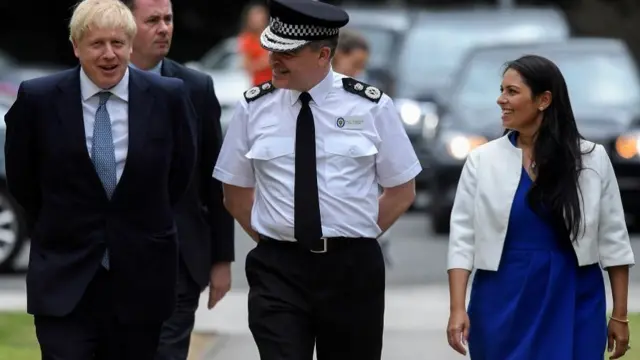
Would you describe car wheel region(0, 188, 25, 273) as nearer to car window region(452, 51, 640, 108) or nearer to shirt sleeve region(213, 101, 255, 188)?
car window region(452, 51, 640, 108)

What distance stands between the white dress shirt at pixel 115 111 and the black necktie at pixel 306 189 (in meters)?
0.58

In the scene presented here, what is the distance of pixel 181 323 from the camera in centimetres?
675

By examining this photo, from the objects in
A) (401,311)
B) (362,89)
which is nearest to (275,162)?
(362,89)

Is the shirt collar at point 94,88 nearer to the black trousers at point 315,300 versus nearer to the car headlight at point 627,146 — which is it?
the black trousers at point 315,300

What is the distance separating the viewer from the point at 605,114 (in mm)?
14852

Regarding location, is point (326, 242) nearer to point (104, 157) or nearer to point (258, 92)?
point (258, 92)

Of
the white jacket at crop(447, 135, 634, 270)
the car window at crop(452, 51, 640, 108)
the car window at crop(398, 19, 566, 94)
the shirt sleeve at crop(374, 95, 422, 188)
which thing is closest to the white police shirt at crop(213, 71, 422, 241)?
the shirt sleeve at crop(374, 95, 422, 188)

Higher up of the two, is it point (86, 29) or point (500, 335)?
point (86, 29)

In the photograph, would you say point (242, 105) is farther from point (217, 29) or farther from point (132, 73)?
point (217, 29)

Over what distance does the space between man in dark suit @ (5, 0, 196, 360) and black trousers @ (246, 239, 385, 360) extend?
0.35 meters

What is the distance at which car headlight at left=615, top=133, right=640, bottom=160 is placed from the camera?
14305 mm

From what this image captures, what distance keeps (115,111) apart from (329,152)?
73cm

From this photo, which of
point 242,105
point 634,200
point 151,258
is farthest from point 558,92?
point 634,200

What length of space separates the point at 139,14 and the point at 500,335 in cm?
194
